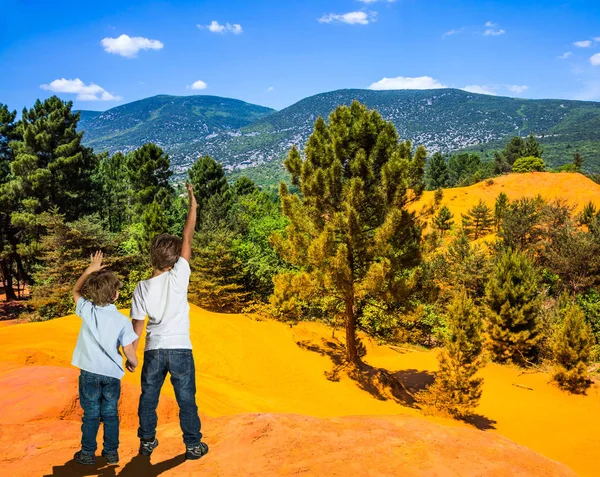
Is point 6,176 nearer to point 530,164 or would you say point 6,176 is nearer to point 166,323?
point 166,323

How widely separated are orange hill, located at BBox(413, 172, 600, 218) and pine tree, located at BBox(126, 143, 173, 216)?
34.9 meters

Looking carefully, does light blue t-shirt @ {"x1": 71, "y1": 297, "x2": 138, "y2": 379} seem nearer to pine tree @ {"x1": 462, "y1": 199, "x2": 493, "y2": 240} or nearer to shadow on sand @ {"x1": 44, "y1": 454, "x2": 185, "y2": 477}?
shadow on sand @ {"x1": 44, "y1": 454, "x2": 185, "y2": 477}

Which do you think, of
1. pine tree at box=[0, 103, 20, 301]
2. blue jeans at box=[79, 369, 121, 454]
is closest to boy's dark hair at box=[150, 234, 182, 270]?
blue jeans at box=[79, 369, 121, 454]

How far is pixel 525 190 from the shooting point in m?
58.7

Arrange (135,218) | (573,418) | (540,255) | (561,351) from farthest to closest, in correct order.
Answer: (135,218), (540,255), (561,351), (573,418)

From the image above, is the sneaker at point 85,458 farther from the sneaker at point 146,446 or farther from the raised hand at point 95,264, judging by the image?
the raised hand at point 95,264

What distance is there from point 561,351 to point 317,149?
423 inches

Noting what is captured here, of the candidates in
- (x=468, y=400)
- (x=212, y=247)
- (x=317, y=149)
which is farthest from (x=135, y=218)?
(x=468, y=400)

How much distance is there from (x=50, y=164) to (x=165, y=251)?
2782 cm

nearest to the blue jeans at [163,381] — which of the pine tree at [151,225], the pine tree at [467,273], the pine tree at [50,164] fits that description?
the pine tree at [467,273]

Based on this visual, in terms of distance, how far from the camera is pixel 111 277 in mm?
3285

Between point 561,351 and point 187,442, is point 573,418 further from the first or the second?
point 187,442

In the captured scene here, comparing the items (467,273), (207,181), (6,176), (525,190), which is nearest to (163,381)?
(467,273)

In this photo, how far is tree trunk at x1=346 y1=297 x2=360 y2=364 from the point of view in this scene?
12077mm
